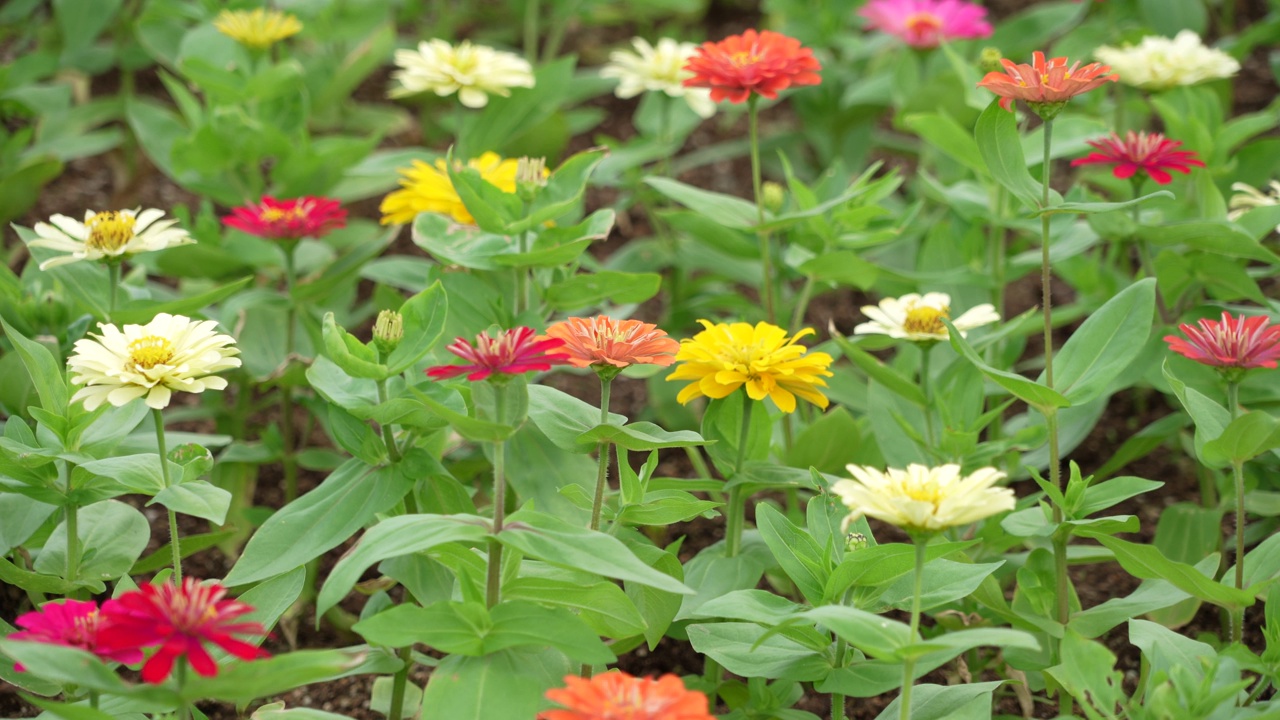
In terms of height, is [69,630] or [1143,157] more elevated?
[1143,157]

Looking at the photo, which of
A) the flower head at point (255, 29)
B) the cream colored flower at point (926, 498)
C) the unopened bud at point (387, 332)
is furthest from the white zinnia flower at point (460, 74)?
the cream colored flower at point (926, 498)

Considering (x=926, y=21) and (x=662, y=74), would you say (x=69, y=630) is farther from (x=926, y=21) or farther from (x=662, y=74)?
(x=926, y=21)

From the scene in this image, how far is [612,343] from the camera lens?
49.6 inches

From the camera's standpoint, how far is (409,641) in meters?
1.20

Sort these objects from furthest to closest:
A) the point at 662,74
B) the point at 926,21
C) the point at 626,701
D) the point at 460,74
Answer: the point at 926,21 < the point at 662,74 < the point at 460,74 < the point at 626,701

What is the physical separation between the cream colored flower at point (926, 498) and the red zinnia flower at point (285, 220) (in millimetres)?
999

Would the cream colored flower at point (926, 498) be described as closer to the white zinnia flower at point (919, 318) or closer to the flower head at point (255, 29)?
the white zinnia flower at point (919, 318)

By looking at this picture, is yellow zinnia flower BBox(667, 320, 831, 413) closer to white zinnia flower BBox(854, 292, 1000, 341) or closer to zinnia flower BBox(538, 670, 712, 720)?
white zinnia flower BBox(854, 292, 1000, 341)

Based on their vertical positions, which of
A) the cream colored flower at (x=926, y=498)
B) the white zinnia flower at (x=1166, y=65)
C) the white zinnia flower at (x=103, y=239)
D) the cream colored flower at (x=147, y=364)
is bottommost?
the cream colored flower at (x=926, y=498)

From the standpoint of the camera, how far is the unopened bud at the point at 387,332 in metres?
1.35

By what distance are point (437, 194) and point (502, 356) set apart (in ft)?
2.40

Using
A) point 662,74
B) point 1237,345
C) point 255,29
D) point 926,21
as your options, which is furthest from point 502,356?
point 926,21

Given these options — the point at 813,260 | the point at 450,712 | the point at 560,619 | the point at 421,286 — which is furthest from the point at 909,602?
the point at 421,286

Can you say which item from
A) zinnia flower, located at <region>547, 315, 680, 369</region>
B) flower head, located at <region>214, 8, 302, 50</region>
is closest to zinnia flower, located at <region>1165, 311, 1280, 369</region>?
zinnia flower, located at <region>547, 315, 680, 369</region>
